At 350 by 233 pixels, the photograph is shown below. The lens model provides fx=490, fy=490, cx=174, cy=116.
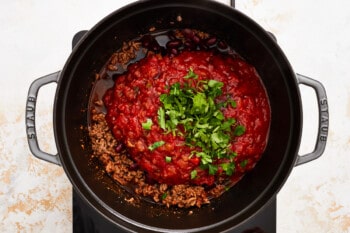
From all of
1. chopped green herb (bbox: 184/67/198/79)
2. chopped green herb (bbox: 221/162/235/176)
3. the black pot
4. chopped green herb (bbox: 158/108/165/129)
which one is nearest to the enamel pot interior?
the black pot

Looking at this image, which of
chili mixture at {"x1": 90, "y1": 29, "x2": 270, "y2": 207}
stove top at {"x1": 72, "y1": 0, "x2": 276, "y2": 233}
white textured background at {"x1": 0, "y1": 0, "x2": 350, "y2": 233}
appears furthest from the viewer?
white textured background at {"x1": 0, "y1": 0, "x2": 350, "y2": 233}

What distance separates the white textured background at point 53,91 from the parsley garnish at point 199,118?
56 centimetres

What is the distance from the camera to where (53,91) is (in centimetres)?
263

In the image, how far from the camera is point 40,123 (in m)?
2.64

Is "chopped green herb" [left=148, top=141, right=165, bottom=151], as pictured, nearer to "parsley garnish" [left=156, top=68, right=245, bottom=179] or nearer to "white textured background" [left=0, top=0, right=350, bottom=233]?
"parsley garnish" [left=156, top=68, right=245, bottom=179]

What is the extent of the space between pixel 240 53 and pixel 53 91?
1.01 m

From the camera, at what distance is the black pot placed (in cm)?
222

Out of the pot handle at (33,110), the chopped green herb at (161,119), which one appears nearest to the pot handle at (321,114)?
the chopped green herb at (161,119)

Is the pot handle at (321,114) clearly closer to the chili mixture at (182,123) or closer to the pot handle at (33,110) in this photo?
the chili mixture at (182,123)

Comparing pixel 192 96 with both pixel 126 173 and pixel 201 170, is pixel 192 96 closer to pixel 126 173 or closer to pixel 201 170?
pixel 201 170

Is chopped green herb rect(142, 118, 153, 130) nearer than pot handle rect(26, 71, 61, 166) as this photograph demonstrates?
No

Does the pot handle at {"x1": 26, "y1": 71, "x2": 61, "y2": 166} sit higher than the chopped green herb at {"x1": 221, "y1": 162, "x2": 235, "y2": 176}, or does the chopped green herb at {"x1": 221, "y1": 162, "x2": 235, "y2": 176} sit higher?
the pot handle at {"x1": 26, "y1": 71, "x2": 61, "y2": 166}

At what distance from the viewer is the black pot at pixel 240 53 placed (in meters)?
2.22

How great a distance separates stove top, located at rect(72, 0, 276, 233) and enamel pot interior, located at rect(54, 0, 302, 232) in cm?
10
